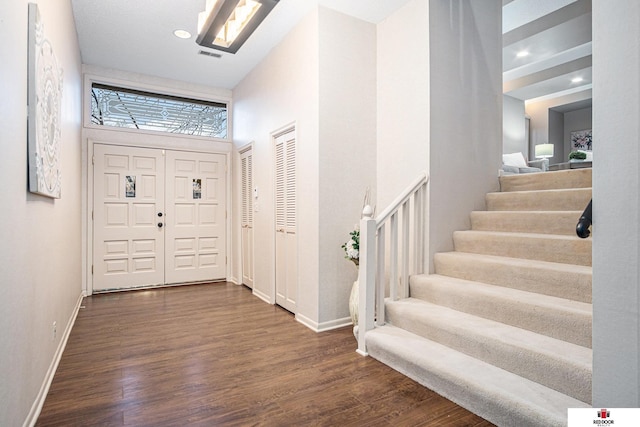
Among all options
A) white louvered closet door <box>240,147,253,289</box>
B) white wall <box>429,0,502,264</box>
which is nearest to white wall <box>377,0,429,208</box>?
white wall <box>429,0,502,264</box>

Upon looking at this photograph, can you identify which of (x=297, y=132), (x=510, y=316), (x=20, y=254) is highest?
(x=297, y=132)

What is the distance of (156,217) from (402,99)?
3.94m

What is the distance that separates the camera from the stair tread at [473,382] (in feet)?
5.56

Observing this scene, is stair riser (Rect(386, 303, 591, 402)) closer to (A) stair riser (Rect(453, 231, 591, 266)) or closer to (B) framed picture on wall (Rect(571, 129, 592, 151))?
(A) stair riser (Rect(453, 231, 591, 266))

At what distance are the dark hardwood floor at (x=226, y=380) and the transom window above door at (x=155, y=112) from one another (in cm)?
294

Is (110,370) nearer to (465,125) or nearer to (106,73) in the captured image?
(465,125)

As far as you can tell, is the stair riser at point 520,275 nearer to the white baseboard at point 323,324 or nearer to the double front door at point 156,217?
the white baseboard at point 323,324

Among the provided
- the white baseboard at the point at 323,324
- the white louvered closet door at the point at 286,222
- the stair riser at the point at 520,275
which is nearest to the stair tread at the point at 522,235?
the stair riser at the point at 520,275

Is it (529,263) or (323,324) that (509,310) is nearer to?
(529,263)

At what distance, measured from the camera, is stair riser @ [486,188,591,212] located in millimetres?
2838

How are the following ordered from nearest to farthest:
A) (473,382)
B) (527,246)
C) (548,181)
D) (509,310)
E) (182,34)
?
(473,382), (509,310), (527,246), (548,181), (182,34)

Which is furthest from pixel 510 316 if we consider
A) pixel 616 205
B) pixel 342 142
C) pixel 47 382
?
pixel 47 382

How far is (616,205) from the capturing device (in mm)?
1375

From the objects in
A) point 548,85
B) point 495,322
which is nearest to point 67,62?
point 495,322
